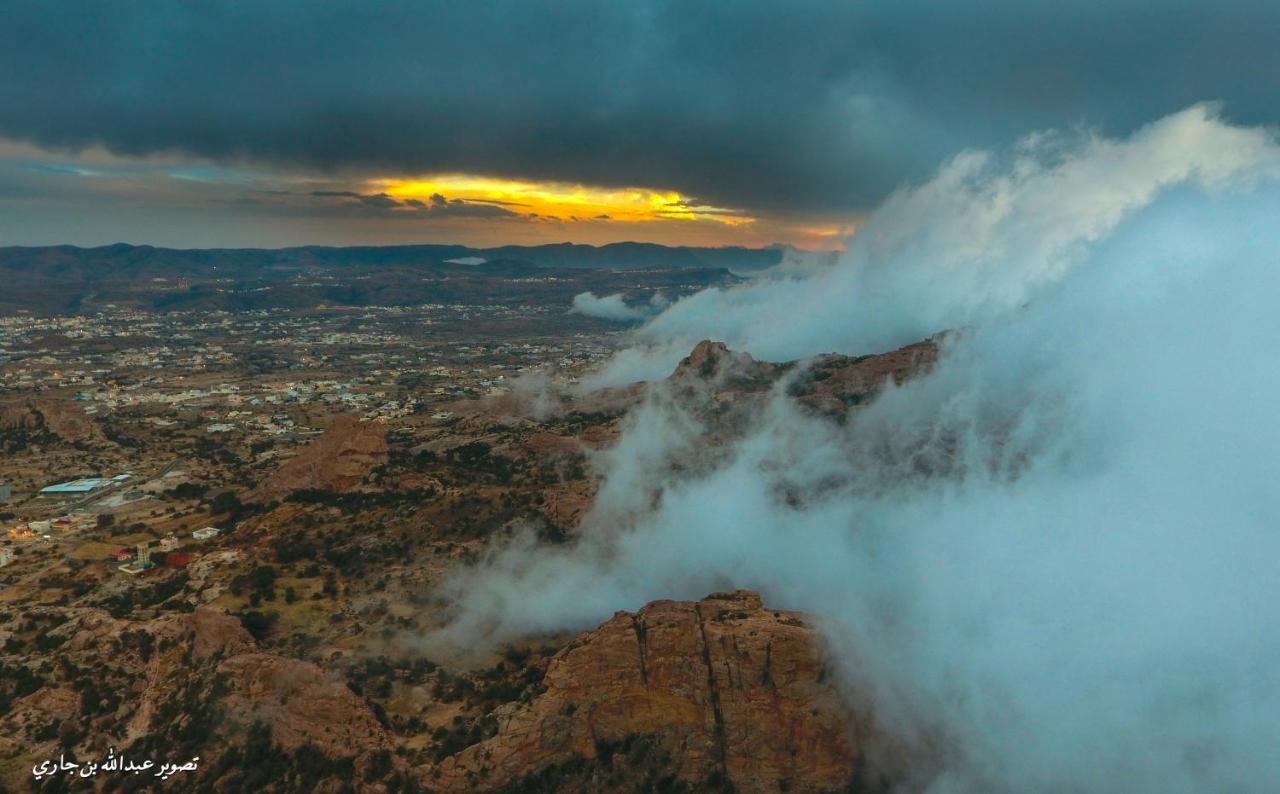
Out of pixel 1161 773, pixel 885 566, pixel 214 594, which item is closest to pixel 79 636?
pixel 214 594

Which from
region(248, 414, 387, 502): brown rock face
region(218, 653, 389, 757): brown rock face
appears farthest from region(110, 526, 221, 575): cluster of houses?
region(218, 653, 389, 757): brown rock face

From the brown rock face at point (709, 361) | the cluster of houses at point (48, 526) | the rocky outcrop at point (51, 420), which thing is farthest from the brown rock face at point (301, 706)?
the rocky outcrop at point (51, 420)

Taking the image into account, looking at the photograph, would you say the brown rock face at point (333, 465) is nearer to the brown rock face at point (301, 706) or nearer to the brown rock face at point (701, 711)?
the brown rock face at point (301, 706)

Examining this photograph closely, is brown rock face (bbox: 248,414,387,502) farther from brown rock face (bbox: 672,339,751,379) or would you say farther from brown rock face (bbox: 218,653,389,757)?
brown rock face (bbox: 672,339,751,379)

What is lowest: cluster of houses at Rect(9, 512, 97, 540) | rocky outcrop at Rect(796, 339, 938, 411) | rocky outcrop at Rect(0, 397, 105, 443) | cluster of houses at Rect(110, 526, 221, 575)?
cluster of houses at Rect(9, 512, 97, 540)

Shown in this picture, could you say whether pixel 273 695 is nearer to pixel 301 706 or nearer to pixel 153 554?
pixel 301 706

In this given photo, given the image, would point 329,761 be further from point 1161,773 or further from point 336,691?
point 1161,773
